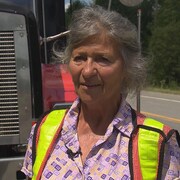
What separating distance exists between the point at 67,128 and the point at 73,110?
0.12 meters

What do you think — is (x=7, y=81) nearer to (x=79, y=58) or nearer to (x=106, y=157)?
(x=79, y=58)

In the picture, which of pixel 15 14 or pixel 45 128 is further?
pixel 15 14

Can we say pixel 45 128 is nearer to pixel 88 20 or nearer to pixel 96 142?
pixel 96 142

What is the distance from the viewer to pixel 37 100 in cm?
396

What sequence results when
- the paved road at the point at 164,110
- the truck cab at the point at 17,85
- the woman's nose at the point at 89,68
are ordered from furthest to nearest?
the paved road at the point at 164,110 → the truck cab at the point at 17,85 → the woman's nose at the point at 89,68

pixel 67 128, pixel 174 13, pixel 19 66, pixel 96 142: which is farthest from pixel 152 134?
pixel 174 13

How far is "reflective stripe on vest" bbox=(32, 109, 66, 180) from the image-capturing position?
2160 mm

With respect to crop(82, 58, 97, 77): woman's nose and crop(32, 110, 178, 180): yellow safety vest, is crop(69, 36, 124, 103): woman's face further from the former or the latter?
crop(32, 110, 178, 180): yellow safety vest

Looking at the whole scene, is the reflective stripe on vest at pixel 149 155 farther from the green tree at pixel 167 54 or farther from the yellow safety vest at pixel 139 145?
the green tree at pixel 167 54

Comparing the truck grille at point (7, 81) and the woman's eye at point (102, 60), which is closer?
the woman's eye at point (102, 60)

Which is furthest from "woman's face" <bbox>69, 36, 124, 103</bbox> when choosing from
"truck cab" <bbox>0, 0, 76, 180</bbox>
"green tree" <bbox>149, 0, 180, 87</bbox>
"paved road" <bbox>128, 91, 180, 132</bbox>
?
"green tree" <bbox>149, 0, 180, 87</bbox>

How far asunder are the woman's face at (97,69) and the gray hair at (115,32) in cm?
3

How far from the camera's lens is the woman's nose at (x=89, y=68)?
2.13 meters

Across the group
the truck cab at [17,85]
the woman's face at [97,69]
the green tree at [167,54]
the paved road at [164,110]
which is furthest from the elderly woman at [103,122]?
the green tree at [167,54]
